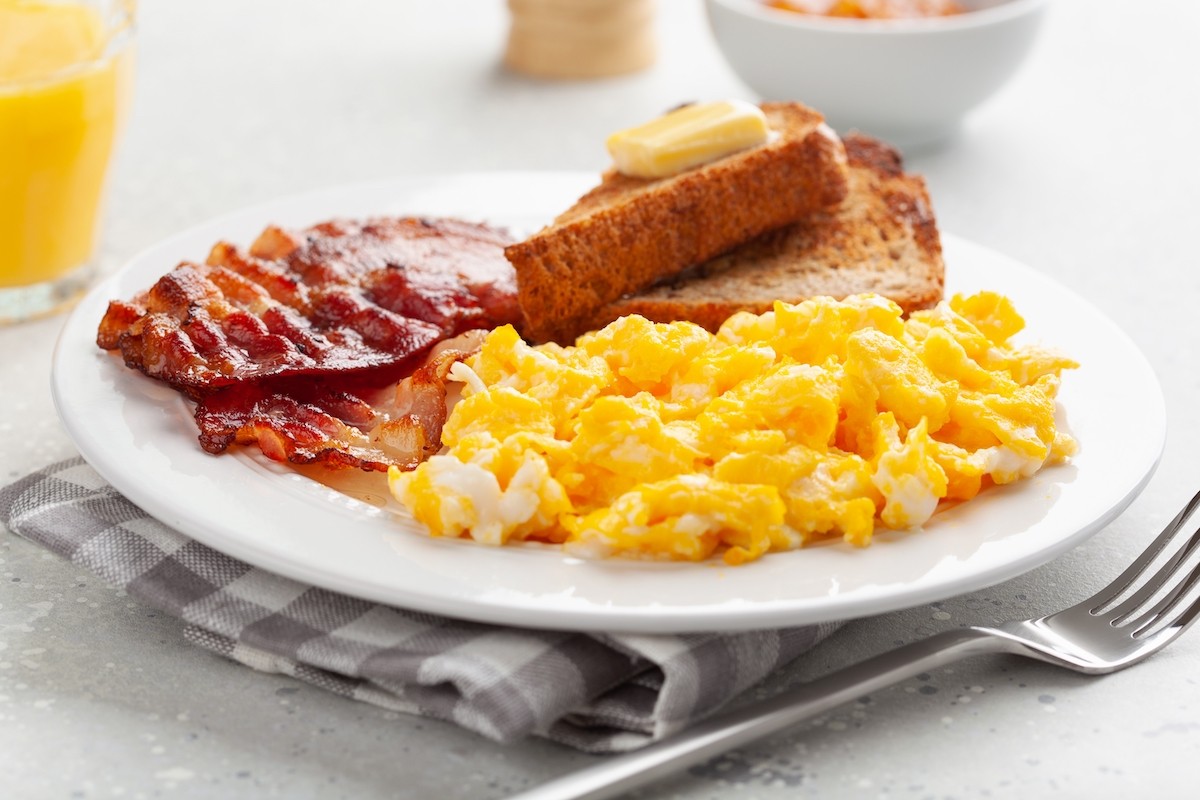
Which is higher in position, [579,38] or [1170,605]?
[579,38]

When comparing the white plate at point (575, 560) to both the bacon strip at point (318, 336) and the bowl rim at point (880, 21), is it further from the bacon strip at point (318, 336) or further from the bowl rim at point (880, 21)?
the bowl rim at point (880, 21)

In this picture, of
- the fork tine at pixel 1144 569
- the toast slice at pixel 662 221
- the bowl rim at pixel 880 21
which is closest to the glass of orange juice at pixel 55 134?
the toast slice at pixel 662 221

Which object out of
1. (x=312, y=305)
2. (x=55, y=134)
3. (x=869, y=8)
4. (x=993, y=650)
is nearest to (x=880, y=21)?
(x=869, y=8)

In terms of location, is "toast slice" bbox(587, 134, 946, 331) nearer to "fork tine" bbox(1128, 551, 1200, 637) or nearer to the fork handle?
"fork tine" bbox(1128, 551, 1200, 637)

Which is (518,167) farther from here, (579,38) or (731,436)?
(731,436)

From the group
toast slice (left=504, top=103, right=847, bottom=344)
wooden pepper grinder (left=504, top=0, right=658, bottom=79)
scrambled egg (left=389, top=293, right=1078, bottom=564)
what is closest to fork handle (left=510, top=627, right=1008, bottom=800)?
scrambled egg (left=389, top=293, right=1078, bottom=564)

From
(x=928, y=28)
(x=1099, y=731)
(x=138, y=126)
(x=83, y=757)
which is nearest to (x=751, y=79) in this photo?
(x=928, y=28)

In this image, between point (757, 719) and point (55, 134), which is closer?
point (757, 719)
